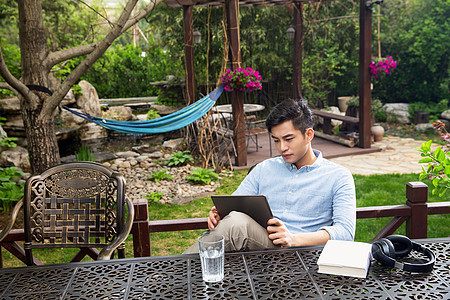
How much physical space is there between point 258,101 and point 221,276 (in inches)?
343

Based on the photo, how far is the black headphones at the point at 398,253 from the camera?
129 cm

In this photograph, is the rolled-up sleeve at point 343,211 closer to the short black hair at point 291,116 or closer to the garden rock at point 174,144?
the short black hair at point 291,116

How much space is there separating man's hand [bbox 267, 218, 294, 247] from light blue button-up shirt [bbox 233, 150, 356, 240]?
0.18 meters

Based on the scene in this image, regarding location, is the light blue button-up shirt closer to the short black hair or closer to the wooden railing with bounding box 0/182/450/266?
the short black hair

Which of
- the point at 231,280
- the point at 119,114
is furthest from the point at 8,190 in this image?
the point at 119,114

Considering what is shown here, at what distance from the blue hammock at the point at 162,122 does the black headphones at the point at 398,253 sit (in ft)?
11.2

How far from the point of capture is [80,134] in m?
7.30

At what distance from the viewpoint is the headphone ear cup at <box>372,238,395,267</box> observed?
131cm

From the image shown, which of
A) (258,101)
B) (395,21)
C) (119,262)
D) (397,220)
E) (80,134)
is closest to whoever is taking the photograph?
(119,262)

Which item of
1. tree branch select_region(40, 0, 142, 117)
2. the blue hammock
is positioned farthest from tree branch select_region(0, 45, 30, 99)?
the blue hammock

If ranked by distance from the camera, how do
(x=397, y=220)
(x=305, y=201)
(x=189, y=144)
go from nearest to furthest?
(x=305, y=201), (x=397, y=220), (x=189, y=144)

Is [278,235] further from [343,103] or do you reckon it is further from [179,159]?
[343,103]

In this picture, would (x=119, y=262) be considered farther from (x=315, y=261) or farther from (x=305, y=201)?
(x=305, y=201)

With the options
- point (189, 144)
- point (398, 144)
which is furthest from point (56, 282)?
point (398, 144)
